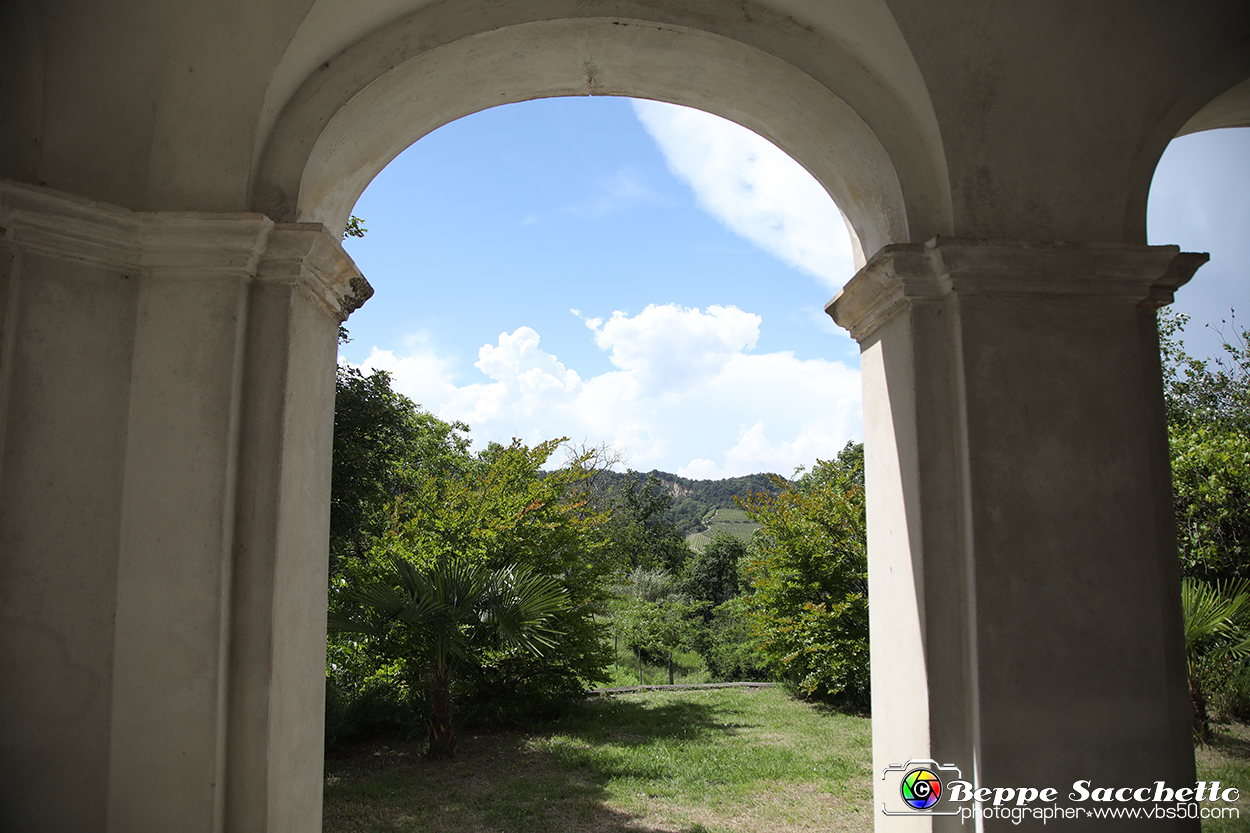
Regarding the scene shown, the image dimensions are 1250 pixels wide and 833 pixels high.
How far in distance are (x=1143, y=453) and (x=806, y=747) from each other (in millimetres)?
6506

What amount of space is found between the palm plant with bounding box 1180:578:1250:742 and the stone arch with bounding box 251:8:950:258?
557 centimetres

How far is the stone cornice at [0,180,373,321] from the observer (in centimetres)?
284

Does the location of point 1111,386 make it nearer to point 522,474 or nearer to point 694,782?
point 694,782

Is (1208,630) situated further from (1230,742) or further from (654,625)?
(654,625)

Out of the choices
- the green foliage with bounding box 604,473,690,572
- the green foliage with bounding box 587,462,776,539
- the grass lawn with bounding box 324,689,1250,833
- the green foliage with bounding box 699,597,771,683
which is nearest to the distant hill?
the green foliage with bounding box 587,462,776,539

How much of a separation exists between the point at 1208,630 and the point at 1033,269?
5601 millimetres

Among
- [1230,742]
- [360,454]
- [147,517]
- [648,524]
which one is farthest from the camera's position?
[648,524]

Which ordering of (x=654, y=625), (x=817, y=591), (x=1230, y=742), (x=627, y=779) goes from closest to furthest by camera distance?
(x=627, y=779) < (x=1230, y=742) < (x=817, y=591) < (x=654, y=625)

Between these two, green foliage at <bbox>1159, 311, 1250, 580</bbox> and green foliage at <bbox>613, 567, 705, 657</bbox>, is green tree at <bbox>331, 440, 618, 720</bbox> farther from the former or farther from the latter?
green foliage at <bbox>1159, 311, 1250, 580</bbox>

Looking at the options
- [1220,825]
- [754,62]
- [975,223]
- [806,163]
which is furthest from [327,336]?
[1220,825]

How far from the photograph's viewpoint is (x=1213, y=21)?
3.21m

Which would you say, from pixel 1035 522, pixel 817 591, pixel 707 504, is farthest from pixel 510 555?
pixel 707 504

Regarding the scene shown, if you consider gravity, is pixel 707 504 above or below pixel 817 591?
above

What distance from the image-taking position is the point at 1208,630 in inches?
259
